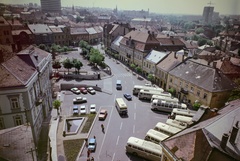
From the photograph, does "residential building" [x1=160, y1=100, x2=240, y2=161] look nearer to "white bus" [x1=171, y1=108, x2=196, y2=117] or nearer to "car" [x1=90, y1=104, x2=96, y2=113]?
"white bus" [x1=171, y1=108, x2=196, y2=117]

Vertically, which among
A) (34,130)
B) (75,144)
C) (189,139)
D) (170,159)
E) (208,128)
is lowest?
(75,144)

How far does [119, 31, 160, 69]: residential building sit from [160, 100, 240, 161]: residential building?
35.1m

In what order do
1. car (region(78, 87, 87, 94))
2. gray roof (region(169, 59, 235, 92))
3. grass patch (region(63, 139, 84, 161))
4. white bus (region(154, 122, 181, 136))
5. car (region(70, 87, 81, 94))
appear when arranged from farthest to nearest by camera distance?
car (region(78, 87, 87, 94)), car (region(70, 87, 81, 94)), gray roof (region(169, 59, 235, 92)), white bus (region(154, 122, 181, 136)), grass patch (region(63, 139, 84, 161))

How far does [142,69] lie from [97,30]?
170 ft

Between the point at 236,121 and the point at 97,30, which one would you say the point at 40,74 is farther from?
the point at 97,30

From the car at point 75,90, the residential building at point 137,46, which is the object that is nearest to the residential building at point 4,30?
the car at point 75,90

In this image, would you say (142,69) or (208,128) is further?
(142,69)

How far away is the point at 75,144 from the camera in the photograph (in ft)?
73.5

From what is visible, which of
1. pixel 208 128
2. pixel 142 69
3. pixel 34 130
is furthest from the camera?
pixel 142 69

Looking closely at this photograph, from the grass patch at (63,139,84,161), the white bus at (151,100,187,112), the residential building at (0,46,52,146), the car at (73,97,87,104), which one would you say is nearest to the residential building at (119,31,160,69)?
the white bus at (151,100,187,112)

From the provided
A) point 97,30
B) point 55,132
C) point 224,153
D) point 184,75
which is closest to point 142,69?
point 184,75

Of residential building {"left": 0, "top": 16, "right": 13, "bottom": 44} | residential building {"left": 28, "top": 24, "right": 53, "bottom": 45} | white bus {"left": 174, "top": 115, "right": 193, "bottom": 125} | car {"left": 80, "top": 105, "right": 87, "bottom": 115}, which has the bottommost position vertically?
car {"left": 80, "top": 105, "right": 87, "bottom": 115}

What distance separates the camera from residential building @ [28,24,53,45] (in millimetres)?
65125

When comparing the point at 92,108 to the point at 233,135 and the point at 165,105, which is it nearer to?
the point at 165,105
